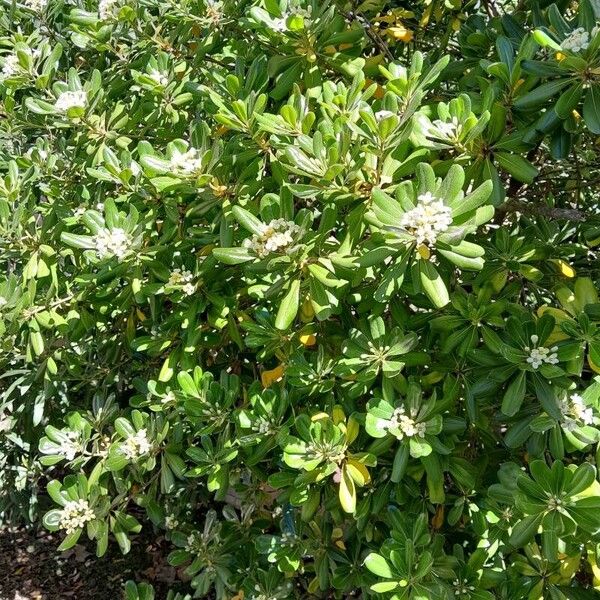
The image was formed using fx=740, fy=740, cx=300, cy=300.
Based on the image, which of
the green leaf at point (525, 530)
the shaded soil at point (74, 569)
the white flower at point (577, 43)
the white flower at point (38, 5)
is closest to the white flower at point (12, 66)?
the white flower at point (38, 5)

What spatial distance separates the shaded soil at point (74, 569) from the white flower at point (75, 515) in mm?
1413

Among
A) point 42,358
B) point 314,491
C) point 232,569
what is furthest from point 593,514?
point 42,358

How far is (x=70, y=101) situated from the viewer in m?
2.29

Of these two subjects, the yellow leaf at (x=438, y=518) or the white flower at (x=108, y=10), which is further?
the white flower at (x=108, y=10)

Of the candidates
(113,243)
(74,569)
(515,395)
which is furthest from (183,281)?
(74,569)

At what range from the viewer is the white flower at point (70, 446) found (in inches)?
103

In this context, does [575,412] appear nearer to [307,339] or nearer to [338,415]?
[338,415]

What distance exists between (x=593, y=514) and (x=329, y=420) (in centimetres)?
69

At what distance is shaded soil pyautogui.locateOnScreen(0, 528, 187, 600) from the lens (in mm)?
3926

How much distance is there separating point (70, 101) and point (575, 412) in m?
1.71

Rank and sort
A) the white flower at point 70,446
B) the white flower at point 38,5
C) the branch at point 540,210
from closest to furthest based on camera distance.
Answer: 1. the branch at point 540,210
2. the white flower at point 70,446
3. the white flower at point 38,5

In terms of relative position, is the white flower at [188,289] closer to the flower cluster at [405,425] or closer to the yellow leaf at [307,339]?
the yellow leaf at [307,339]

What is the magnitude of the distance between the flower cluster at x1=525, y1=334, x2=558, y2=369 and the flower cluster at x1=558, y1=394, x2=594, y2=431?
0.34ft

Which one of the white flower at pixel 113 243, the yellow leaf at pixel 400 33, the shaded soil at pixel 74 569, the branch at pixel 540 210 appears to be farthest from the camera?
the shaded soil at pixel 74 569
